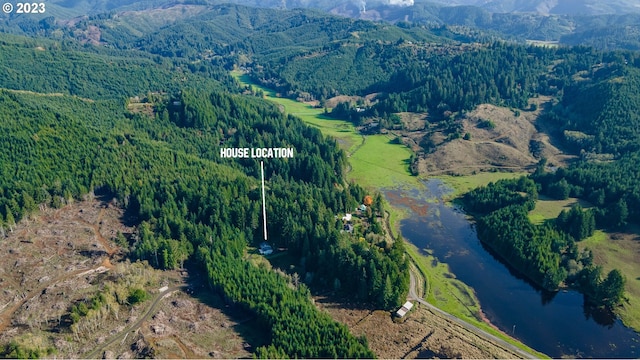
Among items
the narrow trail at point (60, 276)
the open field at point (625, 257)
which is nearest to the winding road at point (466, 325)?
the open field at point (625, 257)

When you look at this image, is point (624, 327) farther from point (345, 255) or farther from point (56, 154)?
point (56, 154)

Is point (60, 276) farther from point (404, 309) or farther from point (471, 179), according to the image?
point (471, 179)

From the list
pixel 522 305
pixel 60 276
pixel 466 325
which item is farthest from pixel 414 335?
pixel 60 276

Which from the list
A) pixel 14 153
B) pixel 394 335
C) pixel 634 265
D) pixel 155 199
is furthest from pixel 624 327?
pixel 14 153

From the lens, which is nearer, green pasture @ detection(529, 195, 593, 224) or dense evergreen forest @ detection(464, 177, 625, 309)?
dense evergreen forest @ detection(464, 177, 625, 309)

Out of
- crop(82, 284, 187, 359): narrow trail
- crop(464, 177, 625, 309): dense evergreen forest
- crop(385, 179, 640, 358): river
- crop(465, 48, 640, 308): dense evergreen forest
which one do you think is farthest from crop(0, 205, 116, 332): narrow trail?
crop(465, 48, 640, 308): dense evergreen forest

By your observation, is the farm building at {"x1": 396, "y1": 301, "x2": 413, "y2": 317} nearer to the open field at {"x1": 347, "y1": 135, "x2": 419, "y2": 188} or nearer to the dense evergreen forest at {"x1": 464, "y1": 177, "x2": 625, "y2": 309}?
the dense evergreen forest at {"x1": 464, "y1": 177, "x2": 625, "y2": 309}
